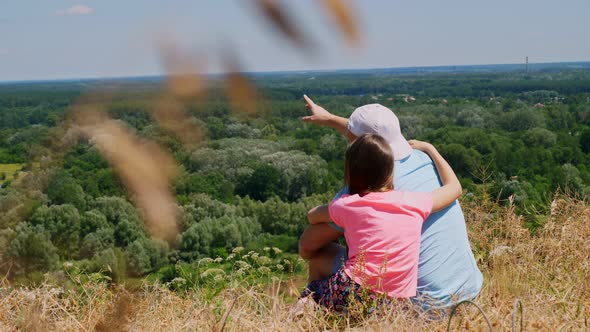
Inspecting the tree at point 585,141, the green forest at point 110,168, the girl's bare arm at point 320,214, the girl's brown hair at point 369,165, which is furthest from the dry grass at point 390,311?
the tree at point 585,141

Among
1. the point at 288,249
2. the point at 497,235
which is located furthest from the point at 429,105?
the point at 497,235

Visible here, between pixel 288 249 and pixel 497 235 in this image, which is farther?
pixel 288 249

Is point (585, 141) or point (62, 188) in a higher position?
point (62, 188)

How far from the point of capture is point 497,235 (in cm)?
356

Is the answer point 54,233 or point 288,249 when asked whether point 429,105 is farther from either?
point 54,233

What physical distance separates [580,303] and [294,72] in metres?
2.11

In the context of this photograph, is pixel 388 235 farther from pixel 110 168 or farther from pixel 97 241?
pixel 110 168

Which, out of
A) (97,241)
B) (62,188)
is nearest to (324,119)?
(97,241)

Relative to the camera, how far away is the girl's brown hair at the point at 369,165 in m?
2.06

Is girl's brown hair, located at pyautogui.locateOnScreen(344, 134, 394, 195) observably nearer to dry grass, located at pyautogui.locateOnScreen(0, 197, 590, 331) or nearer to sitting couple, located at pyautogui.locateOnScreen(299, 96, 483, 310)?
sitting couple, located at pyautogui.locateOnScreen(299, 96, 483, 310)

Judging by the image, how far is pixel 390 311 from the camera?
1843 mm

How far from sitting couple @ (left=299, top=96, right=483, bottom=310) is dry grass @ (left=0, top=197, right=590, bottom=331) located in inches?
4.0

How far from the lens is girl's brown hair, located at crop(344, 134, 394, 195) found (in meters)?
2.06

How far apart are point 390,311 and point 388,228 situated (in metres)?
0.29
